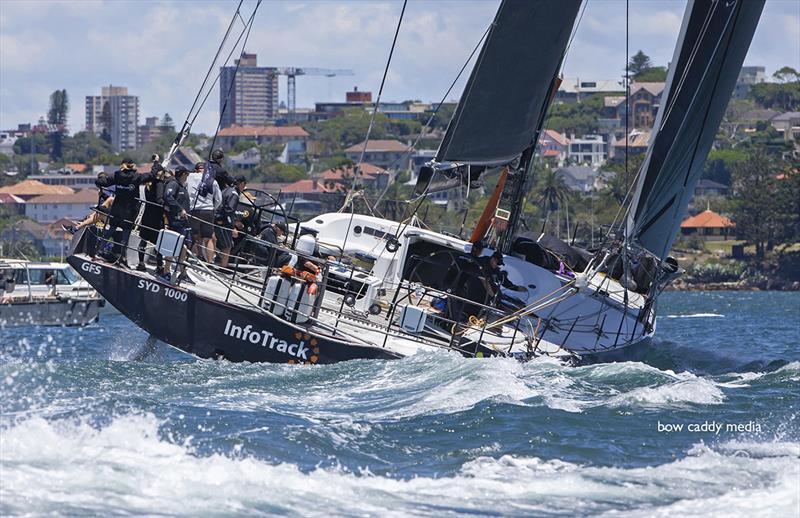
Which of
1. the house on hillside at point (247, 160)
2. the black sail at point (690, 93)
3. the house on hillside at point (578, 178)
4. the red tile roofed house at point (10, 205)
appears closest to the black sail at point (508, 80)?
the black sail at point (690, 93)

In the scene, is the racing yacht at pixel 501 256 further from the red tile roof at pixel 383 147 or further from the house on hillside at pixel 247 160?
the red tile roof at pixel 383 147

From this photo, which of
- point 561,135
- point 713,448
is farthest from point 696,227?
point 713,448

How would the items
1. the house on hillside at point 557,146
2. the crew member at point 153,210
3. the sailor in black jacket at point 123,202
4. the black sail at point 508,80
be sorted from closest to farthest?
1. the sailor in black jacket at point 123,202
2. the crew member at point 153,210
3. the black sail at point 508,80
4. the house on hillside at point 557,146

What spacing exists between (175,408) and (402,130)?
184m

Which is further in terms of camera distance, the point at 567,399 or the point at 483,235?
the point at 483,235

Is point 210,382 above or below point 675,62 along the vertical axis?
below

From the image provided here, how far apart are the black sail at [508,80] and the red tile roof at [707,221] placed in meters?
89.0

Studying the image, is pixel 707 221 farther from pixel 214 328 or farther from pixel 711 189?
pixel 214 328

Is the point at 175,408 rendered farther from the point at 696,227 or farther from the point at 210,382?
the point at 696,227

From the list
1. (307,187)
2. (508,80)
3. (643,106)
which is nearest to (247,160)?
(307,187)

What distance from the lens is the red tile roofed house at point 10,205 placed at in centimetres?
12825

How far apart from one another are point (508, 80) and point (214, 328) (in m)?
5.85

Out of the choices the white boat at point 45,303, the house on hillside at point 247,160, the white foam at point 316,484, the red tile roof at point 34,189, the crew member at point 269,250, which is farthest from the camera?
the house on hillside at point 247,160

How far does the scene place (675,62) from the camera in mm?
22047
